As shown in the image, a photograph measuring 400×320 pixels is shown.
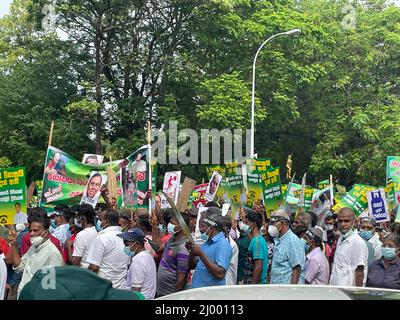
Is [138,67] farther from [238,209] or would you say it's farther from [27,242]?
[27,242]

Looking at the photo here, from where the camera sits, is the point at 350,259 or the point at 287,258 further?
the point at 287,258

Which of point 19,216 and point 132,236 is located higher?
point 19,216

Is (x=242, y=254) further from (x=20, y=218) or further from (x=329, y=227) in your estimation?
(x=329, y=227)

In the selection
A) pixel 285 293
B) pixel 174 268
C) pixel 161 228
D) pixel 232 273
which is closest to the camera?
pixel 285 293

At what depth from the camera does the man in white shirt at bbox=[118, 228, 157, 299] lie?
6.34 metres

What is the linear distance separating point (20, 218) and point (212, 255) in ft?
13.1

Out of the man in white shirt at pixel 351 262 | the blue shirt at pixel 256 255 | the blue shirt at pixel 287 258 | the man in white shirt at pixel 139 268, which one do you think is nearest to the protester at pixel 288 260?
the blue shirt at pixel 287 258

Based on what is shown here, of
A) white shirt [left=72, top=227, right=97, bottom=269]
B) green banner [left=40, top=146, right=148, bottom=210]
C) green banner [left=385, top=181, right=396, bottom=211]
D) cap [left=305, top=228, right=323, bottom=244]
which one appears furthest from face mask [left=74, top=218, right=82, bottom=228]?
green banner [left=385, top=181, right=396, bottom=211]

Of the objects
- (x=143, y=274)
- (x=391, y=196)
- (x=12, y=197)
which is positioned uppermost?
(x=391, y=196)

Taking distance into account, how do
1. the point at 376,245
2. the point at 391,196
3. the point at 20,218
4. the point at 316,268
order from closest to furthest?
the point at 316,268, the point at 376,245, the point at 20,218, the point at 391,196

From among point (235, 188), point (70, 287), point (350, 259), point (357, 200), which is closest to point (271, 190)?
point (235, 188)

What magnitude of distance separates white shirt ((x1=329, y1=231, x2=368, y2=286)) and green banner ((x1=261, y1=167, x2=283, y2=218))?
4.69m

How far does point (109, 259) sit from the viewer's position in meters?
6.69
